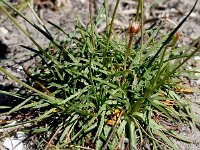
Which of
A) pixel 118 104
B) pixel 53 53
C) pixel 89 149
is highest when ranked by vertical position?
Result: pixel 53 53

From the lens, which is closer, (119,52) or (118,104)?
(118,104)

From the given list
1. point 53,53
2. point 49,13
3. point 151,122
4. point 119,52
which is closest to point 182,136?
point 151,122

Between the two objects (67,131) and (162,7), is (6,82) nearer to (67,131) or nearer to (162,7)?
(67,131)

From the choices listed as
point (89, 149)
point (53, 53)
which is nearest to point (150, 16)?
point (53, 53)

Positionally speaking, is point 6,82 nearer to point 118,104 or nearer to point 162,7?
point 118,104

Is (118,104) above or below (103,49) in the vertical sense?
below

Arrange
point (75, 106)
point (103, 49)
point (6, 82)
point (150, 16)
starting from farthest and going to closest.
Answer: point (150, 16)
point (6, 82)
point (103, 49)
point (75, 106)

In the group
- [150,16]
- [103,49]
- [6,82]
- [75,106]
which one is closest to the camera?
[75,106]
